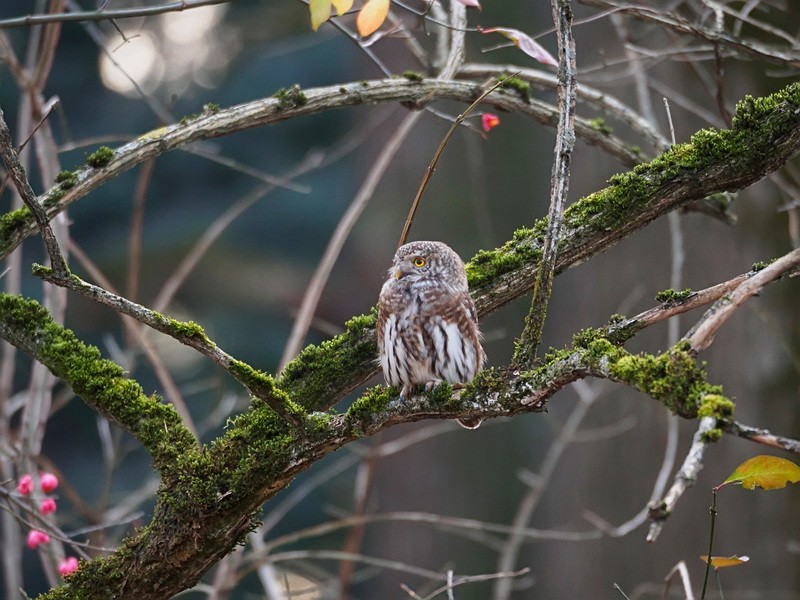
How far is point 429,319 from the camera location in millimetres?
3707

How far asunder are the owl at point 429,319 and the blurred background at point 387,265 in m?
2.35

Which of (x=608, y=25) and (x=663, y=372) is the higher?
(x=608, y=25)

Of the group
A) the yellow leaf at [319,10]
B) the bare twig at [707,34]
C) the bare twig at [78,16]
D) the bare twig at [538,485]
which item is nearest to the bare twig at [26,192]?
the bare twig at [78,16]


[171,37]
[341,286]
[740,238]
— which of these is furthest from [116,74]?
[740,238]

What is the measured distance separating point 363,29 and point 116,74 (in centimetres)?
883

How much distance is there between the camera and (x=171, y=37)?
11.7m

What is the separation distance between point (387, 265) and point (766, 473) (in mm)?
8665

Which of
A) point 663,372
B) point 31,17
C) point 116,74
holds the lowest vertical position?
point 663,372

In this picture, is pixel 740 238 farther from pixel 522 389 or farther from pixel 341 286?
pixel 341 286

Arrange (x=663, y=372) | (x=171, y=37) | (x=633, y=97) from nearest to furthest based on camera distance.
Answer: (x=663, y=372)
(x=633, y=97)
(x=171, y=37)

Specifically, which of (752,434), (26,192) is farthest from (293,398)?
(752,434)

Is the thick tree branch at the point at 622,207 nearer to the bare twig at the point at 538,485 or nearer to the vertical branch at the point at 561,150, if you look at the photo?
the vertical branch at the point at 561,150

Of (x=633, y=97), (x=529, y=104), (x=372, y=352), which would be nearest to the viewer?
(x=372, y=352)

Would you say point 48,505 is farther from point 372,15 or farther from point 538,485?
point 538,485
